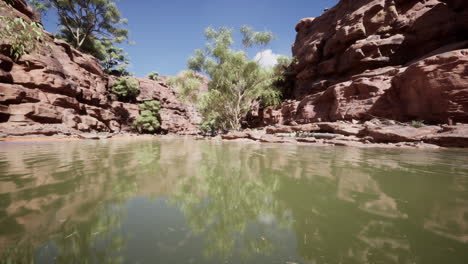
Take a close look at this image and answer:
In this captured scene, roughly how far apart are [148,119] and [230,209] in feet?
78.9

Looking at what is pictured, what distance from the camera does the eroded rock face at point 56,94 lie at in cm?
1197

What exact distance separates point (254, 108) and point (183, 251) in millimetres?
21066

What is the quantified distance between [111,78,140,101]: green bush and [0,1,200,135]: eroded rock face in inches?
35.6

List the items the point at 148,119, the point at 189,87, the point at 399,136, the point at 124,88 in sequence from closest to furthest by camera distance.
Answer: the point at 399,136
the point at 189,87
the point at 148,119
the point at 124,88

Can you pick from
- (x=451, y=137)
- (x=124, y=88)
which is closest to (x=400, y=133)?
(x=451, y=137)

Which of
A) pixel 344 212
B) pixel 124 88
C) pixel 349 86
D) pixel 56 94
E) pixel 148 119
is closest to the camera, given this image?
pixel 344 212

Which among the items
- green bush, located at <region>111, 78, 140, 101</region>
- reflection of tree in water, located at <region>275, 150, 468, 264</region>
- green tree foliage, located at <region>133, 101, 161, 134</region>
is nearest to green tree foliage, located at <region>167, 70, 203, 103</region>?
green tree foliage, located at <region>133, 101, 161, 134</region>

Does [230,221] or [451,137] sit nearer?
[230,221]

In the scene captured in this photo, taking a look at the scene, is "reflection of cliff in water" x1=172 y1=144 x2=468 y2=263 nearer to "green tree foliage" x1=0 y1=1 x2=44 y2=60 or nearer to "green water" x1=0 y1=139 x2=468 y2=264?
"green water" x1=0 y1=139 x2=468 y2=264

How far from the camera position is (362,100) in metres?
11.7

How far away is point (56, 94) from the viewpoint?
48.1ft

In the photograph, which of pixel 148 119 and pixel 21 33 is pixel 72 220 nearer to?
pixel 21 33

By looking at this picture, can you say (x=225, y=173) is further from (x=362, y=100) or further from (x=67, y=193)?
(x=362, y=100)

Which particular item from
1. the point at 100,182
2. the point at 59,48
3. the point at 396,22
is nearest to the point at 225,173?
the point at 100,182
